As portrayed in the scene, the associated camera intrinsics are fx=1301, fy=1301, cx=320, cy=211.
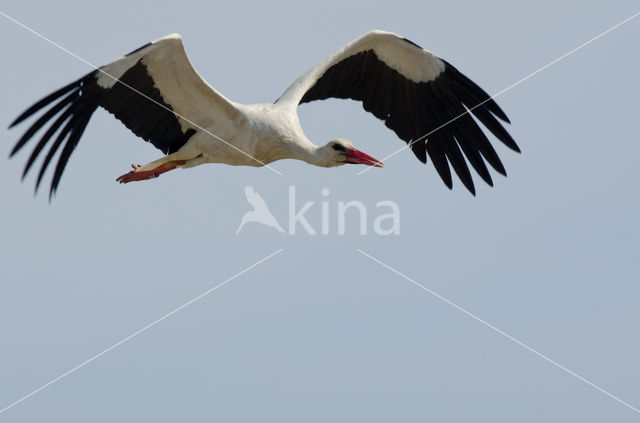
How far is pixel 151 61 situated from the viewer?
37.3ft

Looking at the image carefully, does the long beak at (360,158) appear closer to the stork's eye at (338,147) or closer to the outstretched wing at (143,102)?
the stork's eye at (338,147)

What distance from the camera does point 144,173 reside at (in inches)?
480

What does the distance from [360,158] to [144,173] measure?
2.03 m

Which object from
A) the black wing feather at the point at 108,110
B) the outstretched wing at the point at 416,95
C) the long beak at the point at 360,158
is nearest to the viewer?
the black wing feather at the point at 108,110

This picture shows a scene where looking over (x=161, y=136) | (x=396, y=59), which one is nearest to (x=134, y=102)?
(x=161, y=136)

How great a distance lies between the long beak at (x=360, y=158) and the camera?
12.0 m

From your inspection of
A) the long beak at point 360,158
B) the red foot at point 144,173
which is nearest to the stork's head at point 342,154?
the long beak at point 360,158

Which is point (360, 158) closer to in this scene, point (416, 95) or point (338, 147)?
point (338, 147)

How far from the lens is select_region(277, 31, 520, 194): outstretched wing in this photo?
12.8 meters

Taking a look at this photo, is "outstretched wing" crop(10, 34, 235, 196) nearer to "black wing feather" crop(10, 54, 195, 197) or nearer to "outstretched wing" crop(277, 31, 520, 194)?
"black wing feather" crop(10, 54, 195, 197)

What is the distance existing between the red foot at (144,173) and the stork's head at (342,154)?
4.44 feet

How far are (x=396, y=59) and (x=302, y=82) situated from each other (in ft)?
3.51

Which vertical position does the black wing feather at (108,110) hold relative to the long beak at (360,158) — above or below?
above

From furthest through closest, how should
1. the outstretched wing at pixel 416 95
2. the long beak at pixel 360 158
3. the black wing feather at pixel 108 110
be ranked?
the outstretched wing at pixel 416 95 < the long beak at pixel 360 158 < the black wing feather at pixel 108 110
